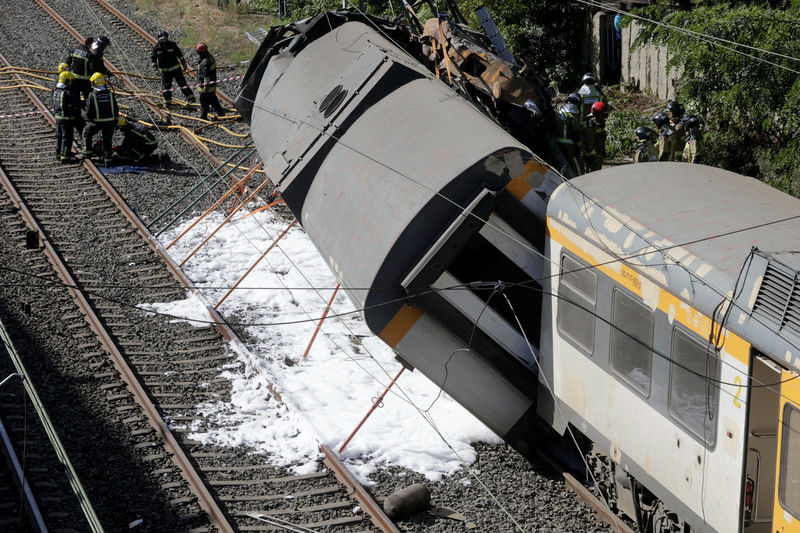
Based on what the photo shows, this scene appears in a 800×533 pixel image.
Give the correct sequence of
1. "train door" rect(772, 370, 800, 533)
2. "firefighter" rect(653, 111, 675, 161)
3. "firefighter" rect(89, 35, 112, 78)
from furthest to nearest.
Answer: "firefighter" rect(89, 35, 112, 78), "firefighter" rect(653, 111, 675, 161), "train door" rect(772, 370, 800, 533)

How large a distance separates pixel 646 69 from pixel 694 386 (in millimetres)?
13926

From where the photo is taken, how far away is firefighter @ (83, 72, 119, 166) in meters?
17.0

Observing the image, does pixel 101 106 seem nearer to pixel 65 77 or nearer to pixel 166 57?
pixel 65 77

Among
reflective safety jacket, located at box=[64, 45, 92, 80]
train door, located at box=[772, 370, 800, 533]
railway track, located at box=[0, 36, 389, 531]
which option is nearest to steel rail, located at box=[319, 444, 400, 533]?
railway track, located at box=[0, 36, 389, 531]

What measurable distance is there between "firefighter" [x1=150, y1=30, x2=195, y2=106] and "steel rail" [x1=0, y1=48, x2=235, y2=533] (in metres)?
3.33

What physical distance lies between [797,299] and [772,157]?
829 centimetres

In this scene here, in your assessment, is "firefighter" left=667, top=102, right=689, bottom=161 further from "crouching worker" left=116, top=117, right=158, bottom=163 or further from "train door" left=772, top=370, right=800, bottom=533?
"crouching worker" left=116, top=117, right=158, bottom=163

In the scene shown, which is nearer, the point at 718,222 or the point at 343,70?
the point at 718,222

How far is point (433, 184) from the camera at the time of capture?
29.0 feet

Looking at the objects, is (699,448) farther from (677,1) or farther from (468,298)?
(677,1)

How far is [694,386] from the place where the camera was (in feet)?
23.5

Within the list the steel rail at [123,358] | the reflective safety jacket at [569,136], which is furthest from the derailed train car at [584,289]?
the steel rail at [123,358]

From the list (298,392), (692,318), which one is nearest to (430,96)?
(298,392)

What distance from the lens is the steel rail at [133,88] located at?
18.0 metres
